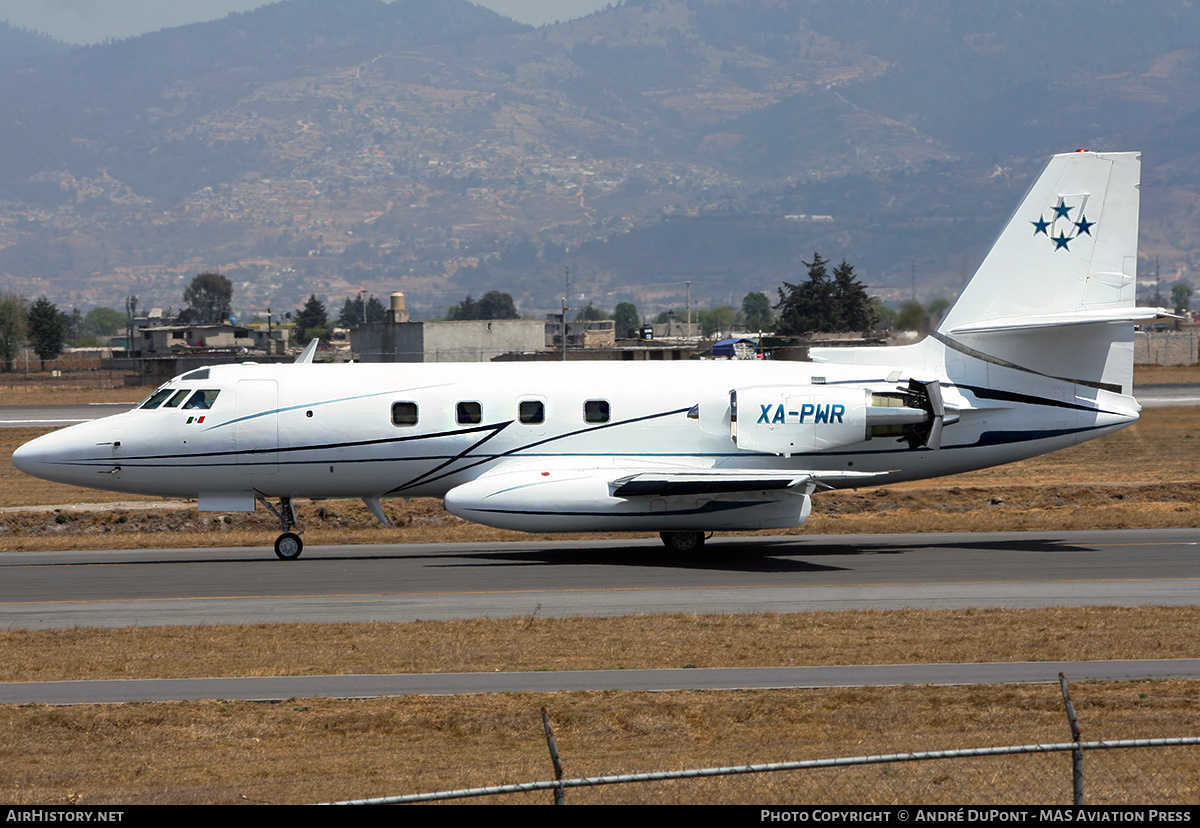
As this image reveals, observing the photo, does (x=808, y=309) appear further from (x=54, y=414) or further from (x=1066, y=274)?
(x=1066, y=274)

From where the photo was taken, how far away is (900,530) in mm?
30031

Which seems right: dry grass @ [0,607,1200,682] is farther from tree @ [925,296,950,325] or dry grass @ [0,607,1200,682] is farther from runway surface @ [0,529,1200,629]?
tree @ [925,296,950,325]

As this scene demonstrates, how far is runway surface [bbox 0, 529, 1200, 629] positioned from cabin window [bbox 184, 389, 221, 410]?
3.22 meters

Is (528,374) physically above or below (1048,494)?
above

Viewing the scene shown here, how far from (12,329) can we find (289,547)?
5544 inches

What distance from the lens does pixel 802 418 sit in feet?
88.2

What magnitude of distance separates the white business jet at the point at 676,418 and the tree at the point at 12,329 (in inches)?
5146

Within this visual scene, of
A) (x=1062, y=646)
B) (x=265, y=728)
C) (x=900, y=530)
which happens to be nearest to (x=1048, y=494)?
(x=900, y=530)

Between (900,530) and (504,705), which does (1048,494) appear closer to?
(900,530)

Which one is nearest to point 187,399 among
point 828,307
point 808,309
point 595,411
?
point 595,411

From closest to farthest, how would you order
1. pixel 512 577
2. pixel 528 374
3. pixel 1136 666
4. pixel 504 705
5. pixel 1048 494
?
1. pixel 504 705
2. pixel 1136 666
3. pixel 512 577
4. pixel 528 374
5. pixel 1048 494

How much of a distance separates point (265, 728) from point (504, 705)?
2.65 meters

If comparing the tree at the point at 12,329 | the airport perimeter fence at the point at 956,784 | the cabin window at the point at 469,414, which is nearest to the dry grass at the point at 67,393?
the tree at the point at 12,329

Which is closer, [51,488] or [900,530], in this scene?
[900,530]
